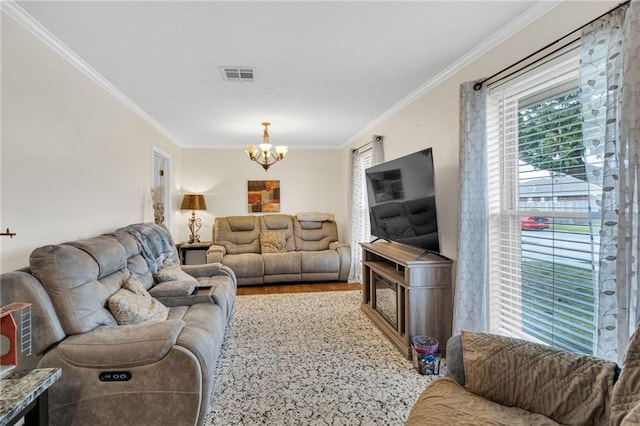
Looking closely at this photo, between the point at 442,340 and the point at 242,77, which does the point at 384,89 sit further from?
the point at 442,340

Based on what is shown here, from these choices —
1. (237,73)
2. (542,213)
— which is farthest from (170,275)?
(542,213)

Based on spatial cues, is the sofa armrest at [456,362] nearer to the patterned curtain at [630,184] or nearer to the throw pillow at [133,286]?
the patterned curtain at [630,184]

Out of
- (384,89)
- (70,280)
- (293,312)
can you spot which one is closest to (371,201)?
(384,89)

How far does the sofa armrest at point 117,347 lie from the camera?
5.49ft

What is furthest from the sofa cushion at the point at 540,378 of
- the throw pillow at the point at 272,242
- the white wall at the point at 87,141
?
the throw pillow at the point at 272,242

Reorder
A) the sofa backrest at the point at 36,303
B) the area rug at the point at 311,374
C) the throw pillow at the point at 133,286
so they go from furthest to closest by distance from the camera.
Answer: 1. the throw pillow at the point at 133,286
2. the area rug at the point at 311,374
3. the sofa backrest at the point at 36,303

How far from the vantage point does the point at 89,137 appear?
271 cm

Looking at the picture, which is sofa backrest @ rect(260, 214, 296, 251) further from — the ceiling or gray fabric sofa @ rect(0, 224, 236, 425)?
gray fabric sofa @ rect(0, 224, 236, 425)

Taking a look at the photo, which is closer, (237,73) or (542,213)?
(542,213)

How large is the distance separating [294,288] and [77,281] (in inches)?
136

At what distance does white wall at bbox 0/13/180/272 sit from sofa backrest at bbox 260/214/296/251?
2791 mm

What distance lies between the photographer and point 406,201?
3.08m

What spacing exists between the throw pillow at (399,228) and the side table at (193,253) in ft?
11.5

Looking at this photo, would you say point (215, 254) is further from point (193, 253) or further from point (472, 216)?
point (472, 216)
